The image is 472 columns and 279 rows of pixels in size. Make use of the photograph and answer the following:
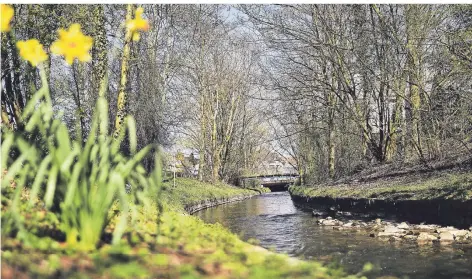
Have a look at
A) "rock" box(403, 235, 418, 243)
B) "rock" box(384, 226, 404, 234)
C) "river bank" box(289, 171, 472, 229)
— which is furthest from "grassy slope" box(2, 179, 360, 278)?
"river bank" box(289, 171, 472, 229)

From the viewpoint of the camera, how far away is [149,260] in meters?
2.70

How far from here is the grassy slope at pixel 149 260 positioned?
234cm

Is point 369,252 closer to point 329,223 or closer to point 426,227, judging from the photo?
point 426,227

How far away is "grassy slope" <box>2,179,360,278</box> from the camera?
2.34 m

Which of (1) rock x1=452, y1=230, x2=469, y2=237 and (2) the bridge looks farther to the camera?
(2) the bridge

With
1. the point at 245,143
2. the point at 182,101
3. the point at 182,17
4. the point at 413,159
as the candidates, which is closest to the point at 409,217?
the point at 413,159

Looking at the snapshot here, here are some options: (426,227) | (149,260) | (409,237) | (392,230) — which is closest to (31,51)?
(149,260)

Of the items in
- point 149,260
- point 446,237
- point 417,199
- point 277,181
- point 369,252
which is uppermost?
point 277,181

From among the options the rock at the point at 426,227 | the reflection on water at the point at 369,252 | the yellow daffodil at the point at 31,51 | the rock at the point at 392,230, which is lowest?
the reflection on water at the point at 369,252

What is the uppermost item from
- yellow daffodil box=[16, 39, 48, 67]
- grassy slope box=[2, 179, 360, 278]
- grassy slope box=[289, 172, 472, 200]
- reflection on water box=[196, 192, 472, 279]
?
yellow daffodil box=[16, 39, 48, 67]

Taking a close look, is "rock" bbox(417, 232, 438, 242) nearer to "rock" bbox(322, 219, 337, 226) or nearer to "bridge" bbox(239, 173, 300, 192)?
"rock" bbox(322, 219, 337, 226)

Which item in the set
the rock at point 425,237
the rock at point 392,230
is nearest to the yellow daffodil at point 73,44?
the rock at point 425,237

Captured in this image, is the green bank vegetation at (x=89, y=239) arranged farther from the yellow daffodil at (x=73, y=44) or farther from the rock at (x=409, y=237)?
the rock at (x=409, y=237)

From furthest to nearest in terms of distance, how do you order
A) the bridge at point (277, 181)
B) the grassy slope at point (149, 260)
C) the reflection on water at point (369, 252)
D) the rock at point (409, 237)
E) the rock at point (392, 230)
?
the bridge at point (277, 181)
the rock at point (392, 230)
the rock at point (409, 237)
the reflection on water at point (369, 252)
the grassy slope at point (149, 260)
